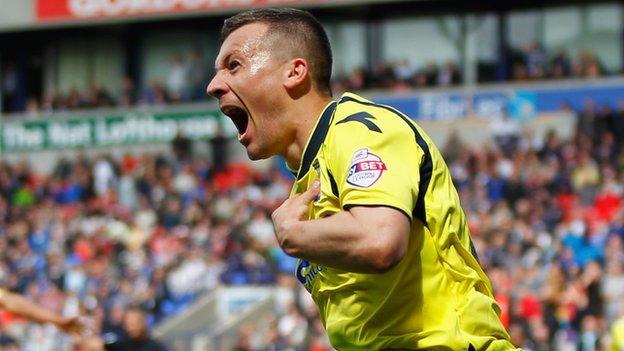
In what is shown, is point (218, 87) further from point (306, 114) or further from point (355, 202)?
point (355, 202)

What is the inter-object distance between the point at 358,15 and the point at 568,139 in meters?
8.43

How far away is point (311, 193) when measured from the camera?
3.72 metres

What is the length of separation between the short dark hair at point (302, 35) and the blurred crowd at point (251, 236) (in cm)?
980

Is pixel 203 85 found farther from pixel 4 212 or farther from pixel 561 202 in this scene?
pixel 561 202

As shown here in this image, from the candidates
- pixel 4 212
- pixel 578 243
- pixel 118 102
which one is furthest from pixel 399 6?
pixel 578 243

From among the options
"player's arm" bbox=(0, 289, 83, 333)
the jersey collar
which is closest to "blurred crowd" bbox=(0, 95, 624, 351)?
"player's arm" bbox=(0, 289, 83, 333)

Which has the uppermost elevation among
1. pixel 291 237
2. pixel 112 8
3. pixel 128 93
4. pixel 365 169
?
pixel 365 169

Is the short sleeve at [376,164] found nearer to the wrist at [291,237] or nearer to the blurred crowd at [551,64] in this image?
the wrist at [291,237]

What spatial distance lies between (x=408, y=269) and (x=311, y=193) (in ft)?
1.14

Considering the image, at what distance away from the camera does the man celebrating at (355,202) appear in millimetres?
3455

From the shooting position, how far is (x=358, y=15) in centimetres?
2889

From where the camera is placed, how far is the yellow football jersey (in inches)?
144

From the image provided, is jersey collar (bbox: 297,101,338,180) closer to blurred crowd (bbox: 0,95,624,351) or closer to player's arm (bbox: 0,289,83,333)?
player's arm (bbox: 0,289,83,333)

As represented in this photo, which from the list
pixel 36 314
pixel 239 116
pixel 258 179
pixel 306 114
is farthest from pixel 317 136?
pixel 258 179
